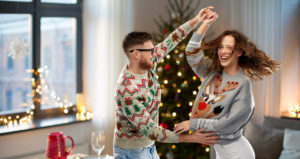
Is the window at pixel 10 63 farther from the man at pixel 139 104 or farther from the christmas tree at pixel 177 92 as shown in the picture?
the man at pixel 139 104

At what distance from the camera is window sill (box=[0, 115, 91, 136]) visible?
3.03 meters

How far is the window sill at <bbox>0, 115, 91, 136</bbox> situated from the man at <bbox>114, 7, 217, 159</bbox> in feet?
4.38

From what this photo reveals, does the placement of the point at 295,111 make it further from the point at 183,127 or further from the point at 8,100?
the point at 8,100

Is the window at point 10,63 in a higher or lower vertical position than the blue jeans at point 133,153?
higher

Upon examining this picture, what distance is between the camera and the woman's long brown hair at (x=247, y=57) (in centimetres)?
178

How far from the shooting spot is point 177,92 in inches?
141

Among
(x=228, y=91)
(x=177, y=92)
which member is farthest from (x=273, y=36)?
(x=228, y=91)

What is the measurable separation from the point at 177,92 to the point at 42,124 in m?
1.29

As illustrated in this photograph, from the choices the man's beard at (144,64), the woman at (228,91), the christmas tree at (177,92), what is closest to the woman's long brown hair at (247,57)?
the woman at (228,91)

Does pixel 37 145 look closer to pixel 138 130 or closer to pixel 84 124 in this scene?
pixel 84 124

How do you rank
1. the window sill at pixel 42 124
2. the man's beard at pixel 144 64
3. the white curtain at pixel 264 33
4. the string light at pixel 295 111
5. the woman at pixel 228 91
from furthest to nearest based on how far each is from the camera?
the string light at pixel 295 111 → the white curtain at pixel 264 33 → the window sill at pixel 42 124 → the man's beard at pixel 144 64 → the woman at pixel 228 91

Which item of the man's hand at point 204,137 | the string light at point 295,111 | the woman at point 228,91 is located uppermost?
the woman at point 228,91

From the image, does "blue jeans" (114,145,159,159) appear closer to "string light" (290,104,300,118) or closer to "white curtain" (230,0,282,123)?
"white curtain" (230,0,282,123)

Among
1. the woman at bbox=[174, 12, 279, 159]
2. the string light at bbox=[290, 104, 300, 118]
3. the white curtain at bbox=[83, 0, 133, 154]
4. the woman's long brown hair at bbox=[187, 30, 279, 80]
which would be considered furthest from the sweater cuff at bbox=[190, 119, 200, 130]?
the string light at bbox=[290, 104, 300, 118]
